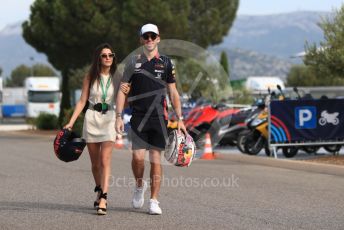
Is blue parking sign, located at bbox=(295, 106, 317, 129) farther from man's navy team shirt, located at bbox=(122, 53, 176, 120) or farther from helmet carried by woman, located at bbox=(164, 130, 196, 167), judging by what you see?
man's navy team shirt, located at bbox=(122, 53, 176, 120)

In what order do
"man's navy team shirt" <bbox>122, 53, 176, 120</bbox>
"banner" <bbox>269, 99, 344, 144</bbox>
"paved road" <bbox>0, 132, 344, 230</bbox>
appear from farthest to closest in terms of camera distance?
"banner" <bbox>269, 99, 344, 144</bbox>, "man's navy team shirt" <bbox>122, 53, 176, 120</bbox>, "paved road" <bbox>0, 132, 344, 230</bbox>

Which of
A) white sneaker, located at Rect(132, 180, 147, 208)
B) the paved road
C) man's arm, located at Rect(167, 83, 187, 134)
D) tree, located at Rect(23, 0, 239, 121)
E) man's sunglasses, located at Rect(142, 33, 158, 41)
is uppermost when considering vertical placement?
tree, located at Rect(23, 0, 239, 121)

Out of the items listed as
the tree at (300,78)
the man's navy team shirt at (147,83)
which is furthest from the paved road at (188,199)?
the tree at (300,78)

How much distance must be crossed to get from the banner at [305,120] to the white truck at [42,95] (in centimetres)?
4128

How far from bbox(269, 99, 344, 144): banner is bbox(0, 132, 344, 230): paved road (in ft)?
8.95

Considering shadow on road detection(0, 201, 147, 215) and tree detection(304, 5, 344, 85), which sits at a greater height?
tree detection(304, 5, 344, 85)

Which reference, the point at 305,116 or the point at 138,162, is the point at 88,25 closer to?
the point at 305,116

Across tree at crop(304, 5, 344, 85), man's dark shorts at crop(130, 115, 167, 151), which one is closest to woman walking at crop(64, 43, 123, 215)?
man's dark shorts at crop(130, 115, 167, 151)

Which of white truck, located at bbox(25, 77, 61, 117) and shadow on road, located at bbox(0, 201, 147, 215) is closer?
shadow on road, located at bbox(0, 201, 147, 215)

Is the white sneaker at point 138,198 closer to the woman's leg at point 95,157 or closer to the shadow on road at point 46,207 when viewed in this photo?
the shadow on road at point 46,207

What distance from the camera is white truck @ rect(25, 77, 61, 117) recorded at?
58.9m

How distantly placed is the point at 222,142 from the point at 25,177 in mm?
10705

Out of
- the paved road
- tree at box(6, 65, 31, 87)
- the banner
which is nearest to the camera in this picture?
the paved road

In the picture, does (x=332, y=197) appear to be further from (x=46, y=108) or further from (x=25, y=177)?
(x=46, y=108)
